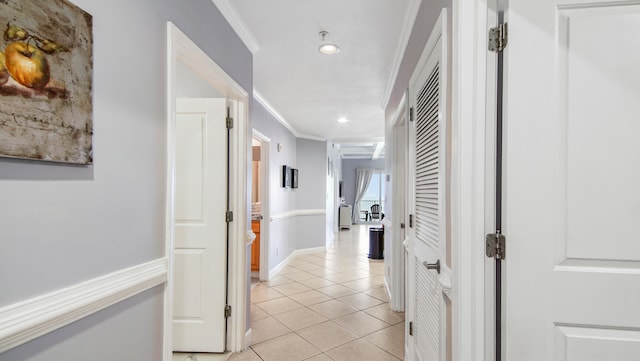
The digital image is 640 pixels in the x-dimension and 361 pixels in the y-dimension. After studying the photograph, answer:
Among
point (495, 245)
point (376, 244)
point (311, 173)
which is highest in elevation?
point (311, 173)

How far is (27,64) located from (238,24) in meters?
1.58

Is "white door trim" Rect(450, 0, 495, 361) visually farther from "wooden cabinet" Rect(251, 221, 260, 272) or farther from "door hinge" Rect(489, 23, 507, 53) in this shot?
"wooden cabinet" Rect(251, 221, 260, 272)

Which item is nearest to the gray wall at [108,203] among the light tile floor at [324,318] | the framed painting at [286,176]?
the light tile floor at [324,318]

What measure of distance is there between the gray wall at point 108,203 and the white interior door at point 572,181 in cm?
134

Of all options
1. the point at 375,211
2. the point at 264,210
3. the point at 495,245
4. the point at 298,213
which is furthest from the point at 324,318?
the point at 375,211

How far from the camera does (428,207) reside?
1.71 m

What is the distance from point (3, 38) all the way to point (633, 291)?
1.85 meters

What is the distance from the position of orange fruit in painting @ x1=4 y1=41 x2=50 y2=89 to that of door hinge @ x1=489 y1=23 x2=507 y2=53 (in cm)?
137

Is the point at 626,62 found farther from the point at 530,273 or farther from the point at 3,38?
the point at 3,38

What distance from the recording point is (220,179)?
2.40m

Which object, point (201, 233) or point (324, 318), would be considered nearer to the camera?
point (201, 233)

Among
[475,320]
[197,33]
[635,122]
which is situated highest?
[197,33]

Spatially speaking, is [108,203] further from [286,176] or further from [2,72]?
[286,176]

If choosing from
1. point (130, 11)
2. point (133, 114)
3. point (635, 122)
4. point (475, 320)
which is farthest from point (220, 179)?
point (635, 122)
